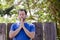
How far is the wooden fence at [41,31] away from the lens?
19.2 ft

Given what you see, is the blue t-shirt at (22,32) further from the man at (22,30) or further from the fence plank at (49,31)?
the fence plank at (49,31)

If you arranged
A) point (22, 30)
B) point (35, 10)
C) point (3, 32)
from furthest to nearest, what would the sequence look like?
point (35, 10)
point (3, 32)
point (22, 30)

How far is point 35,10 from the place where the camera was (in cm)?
1077

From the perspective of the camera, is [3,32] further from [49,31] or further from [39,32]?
[49,31]

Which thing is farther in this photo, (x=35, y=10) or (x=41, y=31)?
(x=35, y=10)

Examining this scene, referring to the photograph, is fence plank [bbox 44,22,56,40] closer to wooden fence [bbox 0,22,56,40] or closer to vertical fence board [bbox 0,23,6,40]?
wooden fence [bbox 0,22,56,40]

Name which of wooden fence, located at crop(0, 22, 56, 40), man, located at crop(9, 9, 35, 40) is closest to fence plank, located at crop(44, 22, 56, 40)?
wooden fence, located at crop(0, 22, 56, 40)

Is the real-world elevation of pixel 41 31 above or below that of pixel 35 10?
below

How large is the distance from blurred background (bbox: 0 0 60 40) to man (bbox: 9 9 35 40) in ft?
13.6

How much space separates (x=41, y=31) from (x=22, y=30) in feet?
2.84

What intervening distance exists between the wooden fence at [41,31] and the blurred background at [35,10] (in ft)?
10.8

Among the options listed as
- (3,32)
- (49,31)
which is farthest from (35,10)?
(3,32)

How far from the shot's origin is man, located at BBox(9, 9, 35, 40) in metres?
5.02

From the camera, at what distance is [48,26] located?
19.3 ft
